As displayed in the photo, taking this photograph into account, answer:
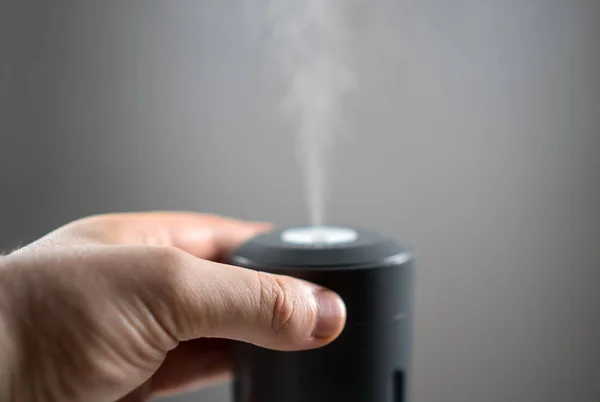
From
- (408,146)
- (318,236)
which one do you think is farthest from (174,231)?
(408,146)

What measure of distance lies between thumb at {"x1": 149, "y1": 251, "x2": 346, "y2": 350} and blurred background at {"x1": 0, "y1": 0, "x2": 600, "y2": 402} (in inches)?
24.3

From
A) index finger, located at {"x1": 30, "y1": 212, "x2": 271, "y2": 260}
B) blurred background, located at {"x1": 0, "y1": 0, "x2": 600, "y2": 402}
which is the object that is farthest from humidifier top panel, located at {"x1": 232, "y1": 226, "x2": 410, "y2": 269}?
blurred background, located at {"x1": 0, "y1": 0, "x2": 600, "y2": 402}

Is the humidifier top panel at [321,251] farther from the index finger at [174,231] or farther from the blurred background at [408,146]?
the blurred background at [408,146]

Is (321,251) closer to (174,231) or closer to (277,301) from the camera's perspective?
(277,301)

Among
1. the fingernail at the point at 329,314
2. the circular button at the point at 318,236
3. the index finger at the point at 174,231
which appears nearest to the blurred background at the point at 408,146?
the index finger at the point at 174,231

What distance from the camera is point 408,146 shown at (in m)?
1.14

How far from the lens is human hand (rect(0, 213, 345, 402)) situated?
1.74 feet

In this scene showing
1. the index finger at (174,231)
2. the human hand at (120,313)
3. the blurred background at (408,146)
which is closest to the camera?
the human hand at (120,313)

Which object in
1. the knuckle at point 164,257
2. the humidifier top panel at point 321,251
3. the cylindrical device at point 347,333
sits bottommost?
the cylindrical device at point 347,333

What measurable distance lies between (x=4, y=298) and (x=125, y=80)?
2.59 feet

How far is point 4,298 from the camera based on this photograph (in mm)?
529

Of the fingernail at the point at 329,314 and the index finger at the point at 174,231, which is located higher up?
the index finger at the point at 174,231

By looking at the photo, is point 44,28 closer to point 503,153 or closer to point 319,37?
point 319,37

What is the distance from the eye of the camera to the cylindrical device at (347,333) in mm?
583
